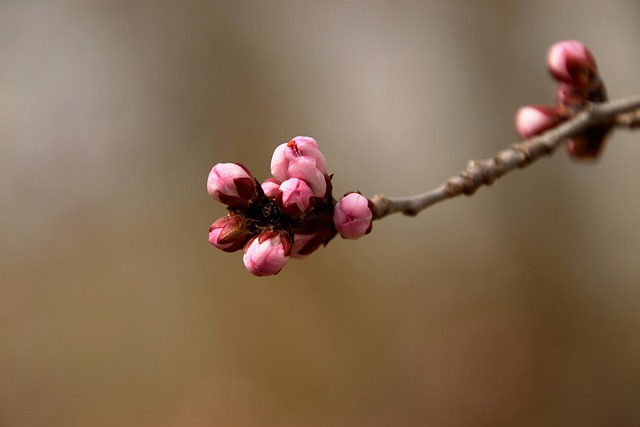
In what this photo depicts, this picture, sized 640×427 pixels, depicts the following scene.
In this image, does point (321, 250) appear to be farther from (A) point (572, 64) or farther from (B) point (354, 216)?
(B) point (354, 216)

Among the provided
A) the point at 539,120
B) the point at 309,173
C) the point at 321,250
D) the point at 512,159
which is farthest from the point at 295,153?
the point at 321,250

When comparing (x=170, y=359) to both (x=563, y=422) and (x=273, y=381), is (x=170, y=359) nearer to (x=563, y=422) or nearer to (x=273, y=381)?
(x=273, y=381)

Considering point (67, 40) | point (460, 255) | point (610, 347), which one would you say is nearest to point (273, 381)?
point (460, 255)

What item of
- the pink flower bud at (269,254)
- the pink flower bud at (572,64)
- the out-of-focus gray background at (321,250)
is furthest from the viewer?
the out-of-focus gray background at (321,250)

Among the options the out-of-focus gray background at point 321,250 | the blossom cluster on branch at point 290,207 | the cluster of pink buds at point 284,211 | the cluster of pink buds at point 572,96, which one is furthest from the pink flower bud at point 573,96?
the out-of-focus gray background at point 321,250

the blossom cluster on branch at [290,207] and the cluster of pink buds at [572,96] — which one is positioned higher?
the cluster of pink buds at [572,96]

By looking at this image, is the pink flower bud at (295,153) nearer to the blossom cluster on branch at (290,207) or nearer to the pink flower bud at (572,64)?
the blossom cluster on branch at (290,207)

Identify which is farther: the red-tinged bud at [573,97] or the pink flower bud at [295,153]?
the red-tinged bud at [573,97]

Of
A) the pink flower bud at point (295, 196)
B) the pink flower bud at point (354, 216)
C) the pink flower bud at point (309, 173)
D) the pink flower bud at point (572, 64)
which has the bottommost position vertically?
the pink flower bud at point (354, 216)
